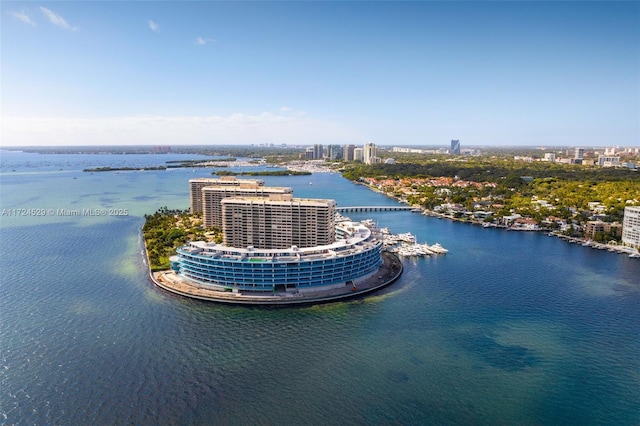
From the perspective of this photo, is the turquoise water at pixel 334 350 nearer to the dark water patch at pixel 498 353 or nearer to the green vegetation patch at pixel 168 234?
the dark water patch at pixel 498 353

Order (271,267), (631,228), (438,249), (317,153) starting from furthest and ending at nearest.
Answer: (317,153), (631,228), (438,249), (271,267)

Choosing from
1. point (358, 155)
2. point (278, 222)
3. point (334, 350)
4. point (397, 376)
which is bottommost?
point (397, 376)

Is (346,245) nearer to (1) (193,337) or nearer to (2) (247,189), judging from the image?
(1) (193,337)

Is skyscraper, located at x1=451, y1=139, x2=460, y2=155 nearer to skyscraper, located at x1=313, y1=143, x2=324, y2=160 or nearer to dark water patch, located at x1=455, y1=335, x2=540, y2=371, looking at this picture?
skyscraper, located at x1=313, y1=143, x2=324, y2=160

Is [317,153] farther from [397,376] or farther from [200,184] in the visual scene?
[397,376]

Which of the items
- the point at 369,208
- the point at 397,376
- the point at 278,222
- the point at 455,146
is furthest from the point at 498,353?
the point at 455,146

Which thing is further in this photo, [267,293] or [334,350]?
[267,293]

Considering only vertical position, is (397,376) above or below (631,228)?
below
